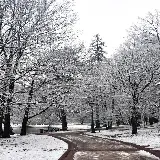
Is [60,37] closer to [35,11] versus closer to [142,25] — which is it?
[35,11]

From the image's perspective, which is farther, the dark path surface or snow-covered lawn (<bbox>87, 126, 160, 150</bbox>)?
snow-covered lawn (<bbox>87, 126, 160, 150</bbox>)

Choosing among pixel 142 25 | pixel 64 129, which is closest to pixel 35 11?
pixel 142 25

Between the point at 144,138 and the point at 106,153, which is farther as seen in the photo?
the point at 144,138

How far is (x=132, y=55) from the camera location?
3569 cm

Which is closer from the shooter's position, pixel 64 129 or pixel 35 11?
pixel 35 11

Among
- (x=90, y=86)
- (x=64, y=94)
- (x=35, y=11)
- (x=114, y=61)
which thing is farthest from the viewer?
(x=90, y=86)

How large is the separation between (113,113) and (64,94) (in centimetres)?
1519

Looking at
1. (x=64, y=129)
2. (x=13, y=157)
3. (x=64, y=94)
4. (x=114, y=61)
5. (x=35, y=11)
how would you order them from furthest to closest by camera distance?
(x=64, y=129) < (x=114, y=61) < (x=64, y=94) < (x=35, y=11) < (x=13, y=157)

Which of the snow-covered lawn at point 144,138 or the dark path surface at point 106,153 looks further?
the snow-covered lawn at point 144,138

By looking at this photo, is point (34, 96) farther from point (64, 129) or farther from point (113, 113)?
point (64, 129)

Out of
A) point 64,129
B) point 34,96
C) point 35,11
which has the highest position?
point 35,11

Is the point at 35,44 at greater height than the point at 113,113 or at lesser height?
greater

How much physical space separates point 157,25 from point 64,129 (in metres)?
28.9

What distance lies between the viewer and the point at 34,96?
981 inches
